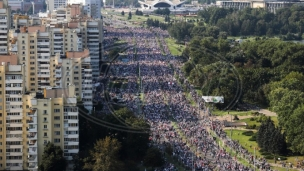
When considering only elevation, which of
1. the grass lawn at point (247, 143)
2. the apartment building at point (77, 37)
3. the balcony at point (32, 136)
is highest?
the apartment building at point (77, 37)

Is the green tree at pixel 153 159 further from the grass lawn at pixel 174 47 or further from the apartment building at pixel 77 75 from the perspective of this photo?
the grass lawn at pixel 174 47

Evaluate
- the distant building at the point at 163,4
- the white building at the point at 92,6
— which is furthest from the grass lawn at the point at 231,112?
the distant building at the point at 163,4

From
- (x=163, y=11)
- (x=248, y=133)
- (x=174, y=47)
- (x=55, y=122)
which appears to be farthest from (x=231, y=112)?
(x=163, y=11)

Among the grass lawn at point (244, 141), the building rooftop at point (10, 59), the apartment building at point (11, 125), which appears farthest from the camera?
the grass lawn at point (244, 141)

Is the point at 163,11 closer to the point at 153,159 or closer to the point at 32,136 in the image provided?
the point at 153,159

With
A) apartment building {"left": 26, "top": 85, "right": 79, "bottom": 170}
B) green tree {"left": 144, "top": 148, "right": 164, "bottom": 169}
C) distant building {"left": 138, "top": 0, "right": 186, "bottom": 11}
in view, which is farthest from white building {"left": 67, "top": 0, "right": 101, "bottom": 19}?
apartment building {"left": 26, "top": 85, "right": 79, "bottom": 170}

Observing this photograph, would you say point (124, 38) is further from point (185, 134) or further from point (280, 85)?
point (185, 134)
